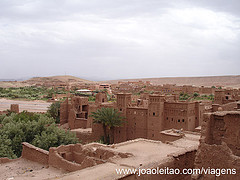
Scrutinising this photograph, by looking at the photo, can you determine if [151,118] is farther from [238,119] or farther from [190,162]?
[238,119]

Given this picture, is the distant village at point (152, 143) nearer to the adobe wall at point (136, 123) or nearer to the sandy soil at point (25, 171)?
the adobe wall at point (136, 123)

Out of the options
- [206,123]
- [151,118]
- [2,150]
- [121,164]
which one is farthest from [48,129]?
[206,123]

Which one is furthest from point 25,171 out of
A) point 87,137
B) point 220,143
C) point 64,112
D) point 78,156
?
point 64,112

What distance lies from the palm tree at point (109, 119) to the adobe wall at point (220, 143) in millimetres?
15950

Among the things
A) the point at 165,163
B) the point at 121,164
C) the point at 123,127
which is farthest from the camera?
the point at 123,127

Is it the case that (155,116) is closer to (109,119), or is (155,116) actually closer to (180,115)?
(180,115)

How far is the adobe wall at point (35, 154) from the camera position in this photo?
48.9ft

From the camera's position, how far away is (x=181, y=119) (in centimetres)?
2120

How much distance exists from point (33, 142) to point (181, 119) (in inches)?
479

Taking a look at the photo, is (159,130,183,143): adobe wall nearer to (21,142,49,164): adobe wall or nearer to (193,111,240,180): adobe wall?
(21,142,49,164): adobe wall

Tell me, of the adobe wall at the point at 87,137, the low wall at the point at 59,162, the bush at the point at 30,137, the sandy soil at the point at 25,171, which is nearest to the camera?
the sandy soil at the point at 25,171

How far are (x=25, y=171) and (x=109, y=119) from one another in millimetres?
10354

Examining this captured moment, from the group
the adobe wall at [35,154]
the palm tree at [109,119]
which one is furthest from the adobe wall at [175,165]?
the palm tree at [109,119]

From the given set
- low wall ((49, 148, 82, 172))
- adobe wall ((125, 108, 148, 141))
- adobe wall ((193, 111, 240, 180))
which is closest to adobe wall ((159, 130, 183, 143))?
adobe wall ((125, 108, 148, 141))
